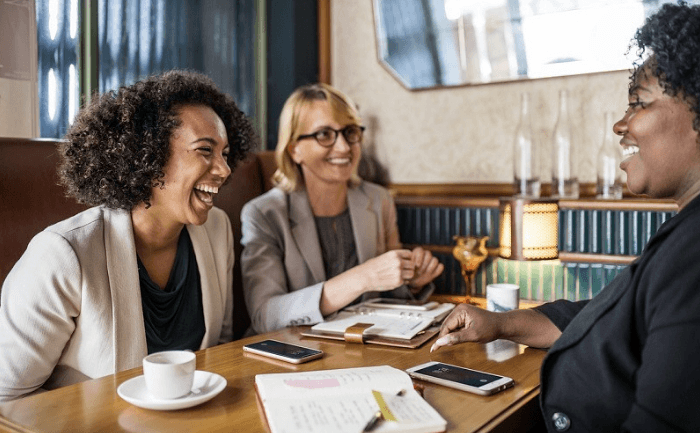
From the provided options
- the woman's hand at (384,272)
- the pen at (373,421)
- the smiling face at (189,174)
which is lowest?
the pen at (373,421)

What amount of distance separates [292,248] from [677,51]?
4.86ft

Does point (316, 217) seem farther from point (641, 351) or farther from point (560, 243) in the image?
point (641, 351)

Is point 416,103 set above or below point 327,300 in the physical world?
above

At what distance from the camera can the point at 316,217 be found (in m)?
2.48

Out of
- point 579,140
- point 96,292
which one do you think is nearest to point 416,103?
point 579,140

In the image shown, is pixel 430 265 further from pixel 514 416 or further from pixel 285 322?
pixel 514 416

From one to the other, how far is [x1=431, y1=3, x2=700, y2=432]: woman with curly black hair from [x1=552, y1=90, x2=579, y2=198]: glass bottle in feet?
5.04

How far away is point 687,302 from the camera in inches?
37.9

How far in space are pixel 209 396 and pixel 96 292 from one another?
0.58 metres

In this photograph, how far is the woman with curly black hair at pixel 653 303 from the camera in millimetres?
953

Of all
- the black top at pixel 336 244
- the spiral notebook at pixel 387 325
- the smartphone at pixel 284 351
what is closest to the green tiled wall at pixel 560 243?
the black top at pixel 336 244

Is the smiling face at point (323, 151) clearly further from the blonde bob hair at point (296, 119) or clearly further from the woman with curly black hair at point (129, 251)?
the woman with curly black hair at point (129, 251)

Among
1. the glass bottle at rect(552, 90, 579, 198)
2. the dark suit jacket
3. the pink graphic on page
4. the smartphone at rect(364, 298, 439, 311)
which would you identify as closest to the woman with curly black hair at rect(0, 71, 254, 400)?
the smartphone at rect(364, 298, 439, 311)

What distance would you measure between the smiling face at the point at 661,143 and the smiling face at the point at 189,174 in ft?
3.76
